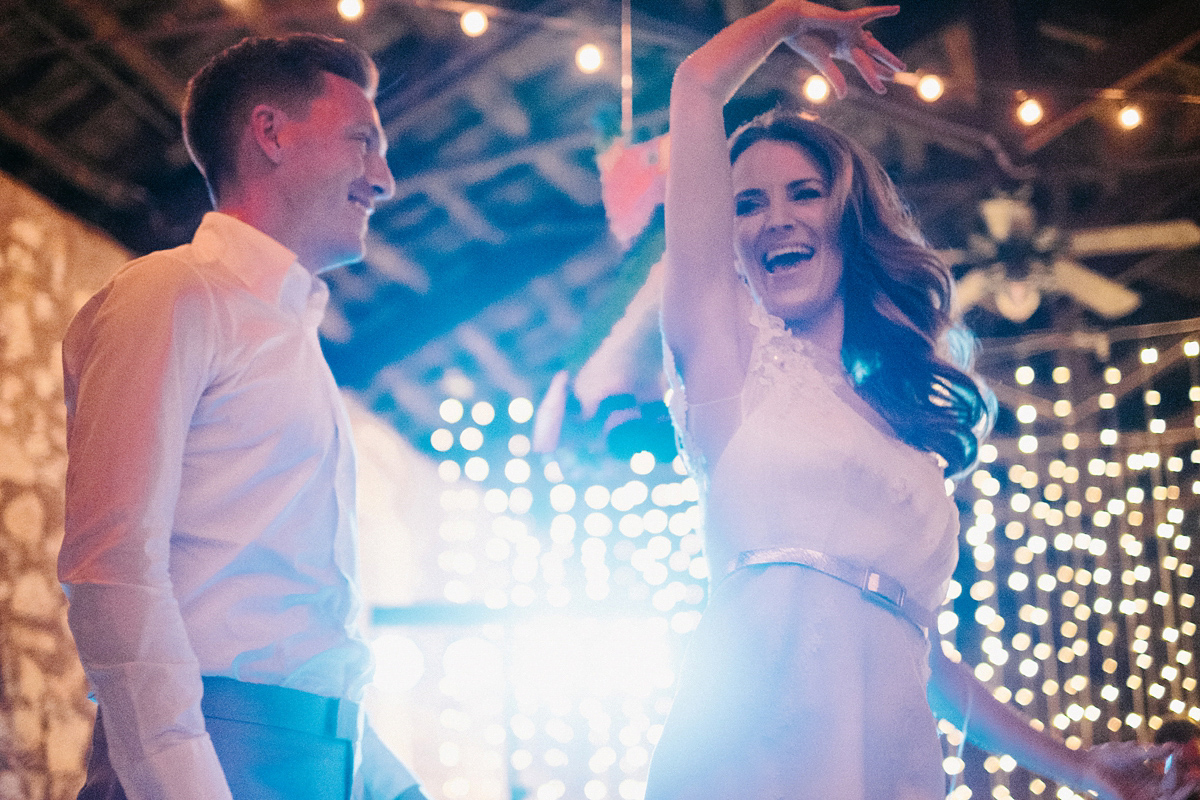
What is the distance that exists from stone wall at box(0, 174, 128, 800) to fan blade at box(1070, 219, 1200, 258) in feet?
14.1

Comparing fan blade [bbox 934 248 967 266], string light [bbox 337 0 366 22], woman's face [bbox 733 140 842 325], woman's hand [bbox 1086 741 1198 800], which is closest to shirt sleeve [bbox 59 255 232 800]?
woman's face [bbox 733 140 842 325]

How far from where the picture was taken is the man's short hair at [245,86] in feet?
4.31

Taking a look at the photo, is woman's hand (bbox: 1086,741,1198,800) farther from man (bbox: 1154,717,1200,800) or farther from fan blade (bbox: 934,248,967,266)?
fan blade (bbox: 934,248,967,266)

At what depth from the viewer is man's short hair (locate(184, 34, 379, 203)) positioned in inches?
51.8

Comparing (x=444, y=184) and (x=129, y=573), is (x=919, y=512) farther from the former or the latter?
(x=444, y=184)

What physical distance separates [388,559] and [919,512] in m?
5.79

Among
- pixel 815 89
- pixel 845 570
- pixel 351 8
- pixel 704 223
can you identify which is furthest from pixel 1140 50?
pixel 845 570

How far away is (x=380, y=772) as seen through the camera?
122 centimetres

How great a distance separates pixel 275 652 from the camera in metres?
1.00

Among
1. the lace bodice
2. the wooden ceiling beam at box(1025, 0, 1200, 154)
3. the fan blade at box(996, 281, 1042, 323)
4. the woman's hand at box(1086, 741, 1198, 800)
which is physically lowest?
the woman's hand at box(1086, 741, 1198, 800)

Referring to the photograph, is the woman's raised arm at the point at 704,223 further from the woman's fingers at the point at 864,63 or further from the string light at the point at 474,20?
the string light at the point at 474,20

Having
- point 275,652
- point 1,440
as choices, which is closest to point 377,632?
point 1,440

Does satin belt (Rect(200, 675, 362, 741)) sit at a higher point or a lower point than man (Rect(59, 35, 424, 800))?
lower

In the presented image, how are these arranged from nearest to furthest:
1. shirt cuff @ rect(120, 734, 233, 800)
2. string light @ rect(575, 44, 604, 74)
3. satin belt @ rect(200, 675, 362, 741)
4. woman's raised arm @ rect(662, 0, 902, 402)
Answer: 1. shirt cuff @ rect(120, 734, 233, 800)
2. satin belt @ rect(200, 675, 362, 741)
3. woman's raised arm @ rect(662, 0, 902, 402)
4. string light @ rect(575, 44, 604, 74)
